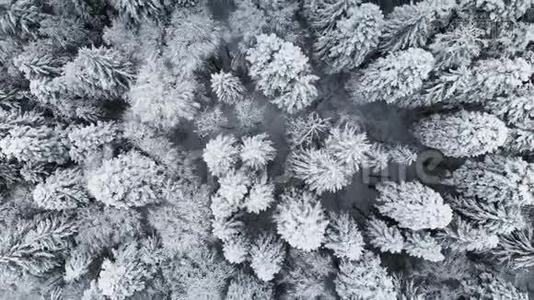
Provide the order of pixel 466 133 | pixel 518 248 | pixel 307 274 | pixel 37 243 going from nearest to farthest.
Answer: pixel 466 133, pixel 37 243, pixel 518 248, pixel 307 274

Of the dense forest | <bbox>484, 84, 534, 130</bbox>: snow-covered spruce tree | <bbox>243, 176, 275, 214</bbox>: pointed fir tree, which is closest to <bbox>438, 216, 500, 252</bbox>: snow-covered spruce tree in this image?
the dense forest

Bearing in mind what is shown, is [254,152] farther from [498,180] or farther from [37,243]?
[498,180]

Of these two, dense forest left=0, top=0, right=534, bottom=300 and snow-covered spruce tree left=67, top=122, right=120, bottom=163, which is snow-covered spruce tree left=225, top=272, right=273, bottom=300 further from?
snow-covered spruce tree left=67, top=122, right=120, bottom=163

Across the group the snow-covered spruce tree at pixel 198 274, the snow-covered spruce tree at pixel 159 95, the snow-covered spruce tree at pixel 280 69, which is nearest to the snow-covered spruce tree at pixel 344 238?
the snow-covered spruce tree at pixel 198 274

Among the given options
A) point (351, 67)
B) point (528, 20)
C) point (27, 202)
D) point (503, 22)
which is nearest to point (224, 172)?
point (351, 67)

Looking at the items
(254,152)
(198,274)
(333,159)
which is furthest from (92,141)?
(333,159)

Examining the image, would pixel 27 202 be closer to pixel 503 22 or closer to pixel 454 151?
pixel 454 151
